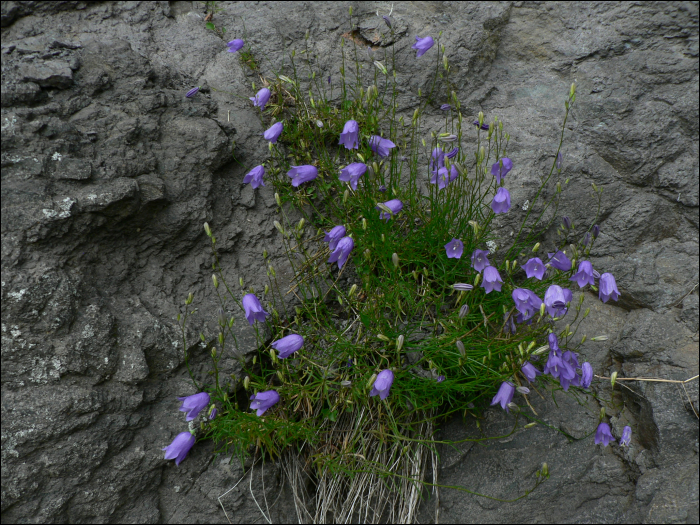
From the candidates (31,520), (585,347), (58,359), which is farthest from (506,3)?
(31,520)

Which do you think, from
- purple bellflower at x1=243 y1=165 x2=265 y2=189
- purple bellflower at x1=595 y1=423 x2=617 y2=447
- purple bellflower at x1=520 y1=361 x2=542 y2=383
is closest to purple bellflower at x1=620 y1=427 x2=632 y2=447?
purple bellflower at x1=595 y1=423 x2=617 y2=447

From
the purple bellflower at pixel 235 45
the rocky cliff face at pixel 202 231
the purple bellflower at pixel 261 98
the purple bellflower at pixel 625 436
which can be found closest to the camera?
the rocky cliff face at pixel 202 231

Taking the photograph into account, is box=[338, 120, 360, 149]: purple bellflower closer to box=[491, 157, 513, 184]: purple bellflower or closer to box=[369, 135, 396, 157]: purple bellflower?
box=[369, 135, 396, 157]: purple bellflower

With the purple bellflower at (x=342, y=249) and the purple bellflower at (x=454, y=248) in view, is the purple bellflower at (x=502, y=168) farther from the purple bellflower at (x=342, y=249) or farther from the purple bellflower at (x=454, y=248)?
the purple bellflower at (x=342, y=249)

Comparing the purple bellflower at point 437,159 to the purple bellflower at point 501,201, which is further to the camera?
the purple bellflower at point 437,159

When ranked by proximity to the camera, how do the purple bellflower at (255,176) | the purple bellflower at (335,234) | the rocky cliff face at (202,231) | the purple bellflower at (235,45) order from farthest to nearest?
the purple bellflower at (235,45), the purple bellflower at (255,176), the purple bellflower at (335,234), the rocky cliff face at (202,231)

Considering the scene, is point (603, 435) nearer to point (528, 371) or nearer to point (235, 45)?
point (528, 371)

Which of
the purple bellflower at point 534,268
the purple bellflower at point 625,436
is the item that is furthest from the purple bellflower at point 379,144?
the purple bellflower at point 625,436
